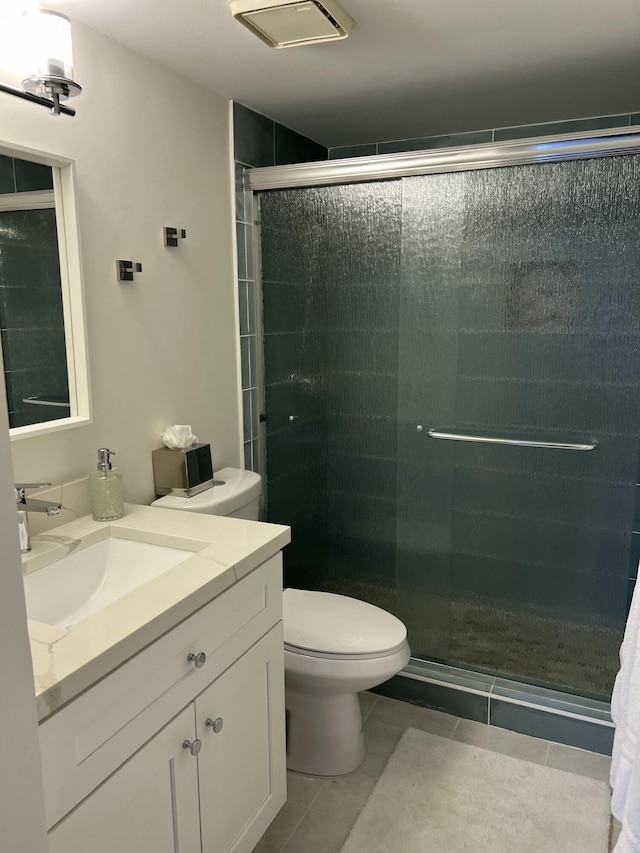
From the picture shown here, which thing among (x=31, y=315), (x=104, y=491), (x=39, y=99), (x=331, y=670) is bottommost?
(x=331, y=670)

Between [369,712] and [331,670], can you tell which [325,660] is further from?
[369,712]

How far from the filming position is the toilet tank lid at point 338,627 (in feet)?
6.30

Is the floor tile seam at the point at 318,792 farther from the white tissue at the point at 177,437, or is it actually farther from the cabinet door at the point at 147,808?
the white tissue at the point at 177,437

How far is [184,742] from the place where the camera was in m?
1.31

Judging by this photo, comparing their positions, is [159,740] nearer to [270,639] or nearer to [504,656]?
[270,639]

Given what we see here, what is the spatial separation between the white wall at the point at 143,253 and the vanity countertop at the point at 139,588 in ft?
0.68

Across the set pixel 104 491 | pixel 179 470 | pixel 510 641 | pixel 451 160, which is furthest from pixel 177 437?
pixel 510 641

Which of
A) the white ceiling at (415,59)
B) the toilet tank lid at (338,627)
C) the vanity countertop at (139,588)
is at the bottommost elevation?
the toilet tank lid at (338,627)

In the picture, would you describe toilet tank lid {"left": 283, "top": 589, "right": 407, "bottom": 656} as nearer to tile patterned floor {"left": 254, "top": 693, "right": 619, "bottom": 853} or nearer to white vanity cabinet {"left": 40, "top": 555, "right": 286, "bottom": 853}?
white vanity cabinet {"left": 40, "top": 555, "right": 286, "bottom": 853}

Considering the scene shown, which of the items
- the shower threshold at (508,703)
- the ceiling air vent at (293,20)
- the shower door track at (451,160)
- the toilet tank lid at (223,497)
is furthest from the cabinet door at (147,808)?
the shower door track at (451,160)

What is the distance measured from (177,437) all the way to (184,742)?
981 mm

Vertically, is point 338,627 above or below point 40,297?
below

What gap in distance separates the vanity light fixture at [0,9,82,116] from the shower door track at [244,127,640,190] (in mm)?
999

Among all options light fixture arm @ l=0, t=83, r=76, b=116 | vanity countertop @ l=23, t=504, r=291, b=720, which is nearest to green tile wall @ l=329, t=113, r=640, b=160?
light fixture arm @ l=0, t=83, r=76, b=116
